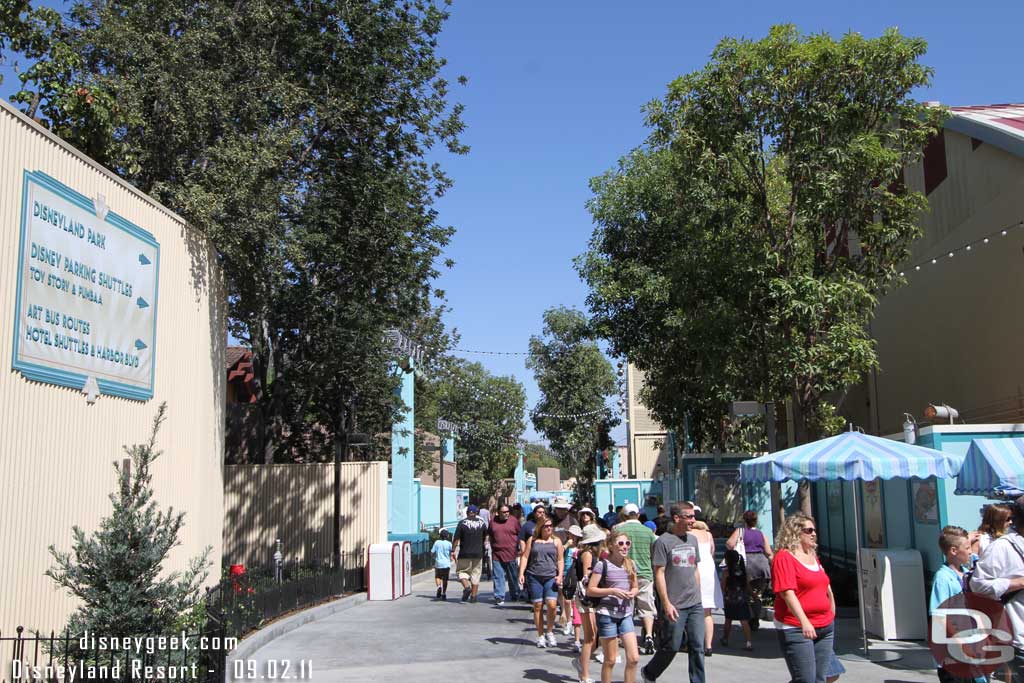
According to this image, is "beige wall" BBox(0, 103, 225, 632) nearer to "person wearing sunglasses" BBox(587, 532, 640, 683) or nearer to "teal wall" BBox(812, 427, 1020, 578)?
"person wearing sunglasses" BBox(587, 532, 640, 683)

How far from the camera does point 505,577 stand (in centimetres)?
1773

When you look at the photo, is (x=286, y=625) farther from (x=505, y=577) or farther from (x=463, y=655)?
(x=505, y=577)

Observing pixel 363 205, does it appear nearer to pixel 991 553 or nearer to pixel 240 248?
pixel 240 248

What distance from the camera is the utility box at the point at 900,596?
40.6 feet

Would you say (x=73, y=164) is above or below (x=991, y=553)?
above

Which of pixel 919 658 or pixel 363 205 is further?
pixel 363 205

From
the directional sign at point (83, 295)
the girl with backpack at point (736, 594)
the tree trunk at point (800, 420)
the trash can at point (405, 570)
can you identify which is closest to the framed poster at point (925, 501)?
the girl with backpack at point (736, 594)

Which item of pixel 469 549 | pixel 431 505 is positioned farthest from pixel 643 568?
pixel 431 505

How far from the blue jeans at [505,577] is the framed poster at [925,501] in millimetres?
7114

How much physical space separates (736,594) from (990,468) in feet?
12.0

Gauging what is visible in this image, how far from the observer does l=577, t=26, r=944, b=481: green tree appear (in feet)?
55.2

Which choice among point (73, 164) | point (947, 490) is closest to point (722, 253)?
point (947, 490)

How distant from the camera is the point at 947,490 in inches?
511

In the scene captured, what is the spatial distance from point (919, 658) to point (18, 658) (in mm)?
9974
